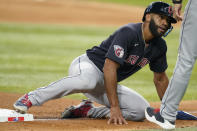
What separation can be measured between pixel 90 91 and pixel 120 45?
739 millimetres

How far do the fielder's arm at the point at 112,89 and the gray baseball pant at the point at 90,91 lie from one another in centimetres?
28

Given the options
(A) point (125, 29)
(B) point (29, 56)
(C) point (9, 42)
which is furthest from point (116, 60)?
(C) point (9, 42)

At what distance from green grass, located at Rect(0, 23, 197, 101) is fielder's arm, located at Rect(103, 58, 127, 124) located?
2442 millimetres

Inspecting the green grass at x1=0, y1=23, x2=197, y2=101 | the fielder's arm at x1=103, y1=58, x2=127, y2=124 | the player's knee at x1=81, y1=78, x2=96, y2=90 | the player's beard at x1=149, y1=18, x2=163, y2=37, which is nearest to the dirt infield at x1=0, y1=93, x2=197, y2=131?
the fielder's arm at x1=103, y1=58, x2=127, y2=124

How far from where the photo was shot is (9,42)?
13375 mm

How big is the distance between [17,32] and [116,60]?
11975 millimetres

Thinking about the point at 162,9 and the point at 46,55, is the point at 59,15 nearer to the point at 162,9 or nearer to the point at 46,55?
the point at 46,55

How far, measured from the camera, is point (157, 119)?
4.85 metres

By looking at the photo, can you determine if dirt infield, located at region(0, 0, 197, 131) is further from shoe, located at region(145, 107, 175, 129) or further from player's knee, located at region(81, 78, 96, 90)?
shoe, located at region(145, 107, 175, 129)

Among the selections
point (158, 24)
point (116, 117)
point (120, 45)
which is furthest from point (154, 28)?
point (116, 117)

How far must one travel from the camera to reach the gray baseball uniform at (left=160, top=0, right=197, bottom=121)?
4.46 metres

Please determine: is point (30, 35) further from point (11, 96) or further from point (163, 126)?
point (163, 126)

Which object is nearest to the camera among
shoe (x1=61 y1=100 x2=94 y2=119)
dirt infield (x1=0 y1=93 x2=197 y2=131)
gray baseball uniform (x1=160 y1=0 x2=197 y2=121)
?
gray baseball uniform (x1=160 y1=0 x2=197 y2=121)

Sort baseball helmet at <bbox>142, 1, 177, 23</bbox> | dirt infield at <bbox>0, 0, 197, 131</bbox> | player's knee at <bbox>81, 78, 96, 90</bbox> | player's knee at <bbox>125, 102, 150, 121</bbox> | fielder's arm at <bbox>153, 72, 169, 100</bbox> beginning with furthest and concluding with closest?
dirt infield at <bbox>0, 0, 197, 131</bbox>, fielder's arm at <bbox>153, 72, 169, 100</bbox>, player's knee at <bbox>125, 102, 150, 121</bbox>, player's knee at <bbox>81, 78, 96, 90</bbox>, baseball helmet at <bbox>142, 1, 177, 23</bbox>
